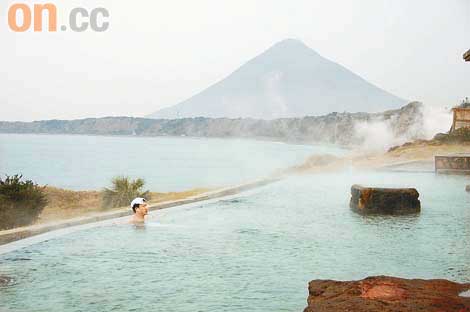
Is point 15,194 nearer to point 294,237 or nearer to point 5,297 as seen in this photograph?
point 294,237

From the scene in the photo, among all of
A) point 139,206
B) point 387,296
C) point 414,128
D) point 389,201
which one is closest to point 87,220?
point 139,206

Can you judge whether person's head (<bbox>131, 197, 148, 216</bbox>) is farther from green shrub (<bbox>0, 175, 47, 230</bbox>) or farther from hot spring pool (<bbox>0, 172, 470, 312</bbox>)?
green shrub (<bbox>0, 175, 47, 230</bbox>)

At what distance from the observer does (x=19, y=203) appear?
13.1m

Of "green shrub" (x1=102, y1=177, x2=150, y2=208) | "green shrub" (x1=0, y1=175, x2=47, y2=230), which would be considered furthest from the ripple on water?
"green shrub" (x1=102, y1=177, x2=150, y2=208)

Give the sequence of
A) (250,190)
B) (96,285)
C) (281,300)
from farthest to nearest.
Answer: (250,190) → (96,285) → (281,300)

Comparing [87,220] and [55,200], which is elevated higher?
[87,220]

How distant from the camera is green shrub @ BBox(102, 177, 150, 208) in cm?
1717

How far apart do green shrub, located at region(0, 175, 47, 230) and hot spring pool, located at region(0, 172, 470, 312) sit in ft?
12.7

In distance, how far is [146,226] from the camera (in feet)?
30.2

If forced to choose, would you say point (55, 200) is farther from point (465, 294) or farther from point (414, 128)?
point (414, 128)

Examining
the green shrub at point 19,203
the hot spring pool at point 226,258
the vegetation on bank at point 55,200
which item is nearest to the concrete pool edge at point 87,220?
the hot spring pool at point 226,258

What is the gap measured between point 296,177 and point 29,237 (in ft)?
41.5

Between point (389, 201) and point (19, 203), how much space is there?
8067mm

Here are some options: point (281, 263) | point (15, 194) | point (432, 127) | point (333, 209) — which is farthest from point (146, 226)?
point (432, 127)
